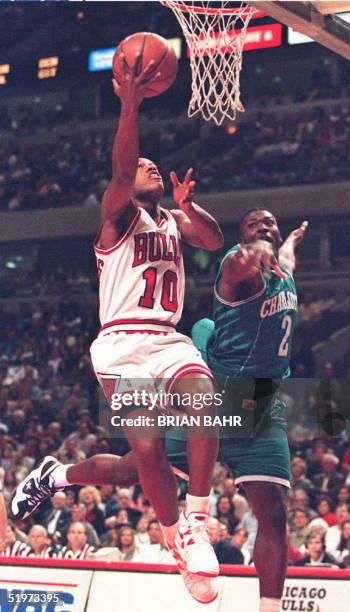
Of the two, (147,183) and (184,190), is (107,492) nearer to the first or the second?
(147,183)

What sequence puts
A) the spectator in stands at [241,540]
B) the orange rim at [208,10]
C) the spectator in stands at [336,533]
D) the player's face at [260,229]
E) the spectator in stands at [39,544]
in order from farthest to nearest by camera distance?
the spectator in stands at [39,544], the spectator in stands at [241,540], the spectator in stands at [336,533], the orange rim at [208,10], the player's face at [260,229]

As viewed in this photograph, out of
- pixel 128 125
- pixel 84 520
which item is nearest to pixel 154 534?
pixel 84 520

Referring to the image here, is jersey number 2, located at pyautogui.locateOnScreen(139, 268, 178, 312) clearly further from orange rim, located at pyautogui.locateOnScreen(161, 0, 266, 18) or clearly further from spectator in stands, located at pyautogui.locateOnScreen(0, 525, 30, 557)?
spectator in stands, located at pyautogui.locateOnScreen(0, 525, 30, 557)

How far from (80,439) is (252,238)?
4.69 m

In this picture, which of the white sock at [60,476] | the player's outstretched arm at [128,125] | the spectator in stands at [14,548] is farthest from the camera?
the spectator in stands at [14,548]

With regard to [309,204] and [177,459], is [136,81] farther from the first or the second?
[309,204]

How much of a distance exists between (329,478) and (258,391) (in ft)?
10.2

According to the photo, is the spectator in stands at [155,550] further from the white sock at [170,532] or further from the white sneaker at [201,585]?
the white sneaker at [201,585]

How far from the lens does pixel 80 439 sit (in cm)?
1005

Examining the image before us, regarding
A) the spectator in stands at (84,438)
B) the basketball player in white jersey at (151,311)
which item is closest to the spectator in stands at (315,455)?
the spectator in stands at (84,438)

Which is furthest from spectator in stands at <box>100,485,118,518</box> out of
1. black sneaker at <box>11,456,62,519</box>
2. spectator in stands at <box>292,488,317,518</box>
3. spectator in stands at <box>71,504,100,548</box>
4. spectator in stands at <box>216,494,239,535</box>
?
black sneaker at <box>11,456,62,519</box>

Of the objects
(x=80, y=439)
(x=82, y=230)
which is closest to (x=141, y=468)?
(x=80, y=439)

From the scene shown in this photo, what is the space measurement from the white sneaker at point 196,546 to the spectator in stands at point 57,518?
12.0ft

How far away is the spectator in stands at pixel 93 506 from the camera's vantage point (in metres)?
8.42
